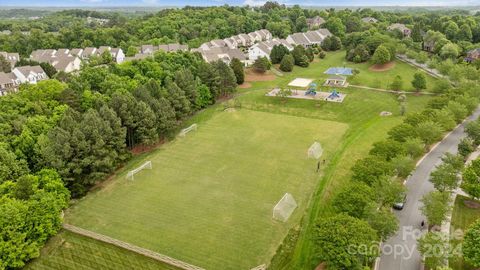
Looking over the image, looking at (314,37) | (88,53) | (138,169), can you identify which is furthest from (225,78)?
(88,53)

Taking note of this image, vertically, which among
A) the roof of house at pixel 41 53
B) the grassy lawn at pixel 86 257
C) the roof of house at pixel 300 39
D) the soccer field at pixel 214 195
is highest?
the roof of house at pixel 300 39

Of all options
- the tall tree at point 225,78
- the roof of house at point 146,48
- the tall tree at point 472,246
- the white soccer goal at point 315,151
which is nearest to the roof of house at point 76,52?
the roof of house at point 146,48

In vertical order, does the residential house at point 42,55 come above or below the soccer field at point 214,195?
above

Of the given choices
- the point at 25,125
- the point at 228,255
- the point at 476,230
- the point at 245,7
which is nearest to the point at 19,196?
the point at 25,125

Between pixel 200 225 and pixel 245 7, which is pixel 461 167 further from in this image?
pixel 245 7

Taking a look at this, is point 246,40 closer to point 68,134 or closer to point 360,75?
point 360,75

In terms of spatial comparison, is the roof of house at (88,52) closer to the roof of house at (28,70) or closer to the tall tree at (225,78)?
the roof of house at (28,70)

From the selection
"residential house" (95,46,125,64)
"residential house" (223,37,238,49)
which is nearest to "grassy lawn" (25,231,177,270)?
"residential house" (95,46,125,64)

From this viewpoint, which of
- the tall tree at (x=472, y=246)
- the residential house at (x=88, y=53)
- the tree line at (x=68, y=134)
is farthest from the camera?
the residential house at (x=88, y=53)
